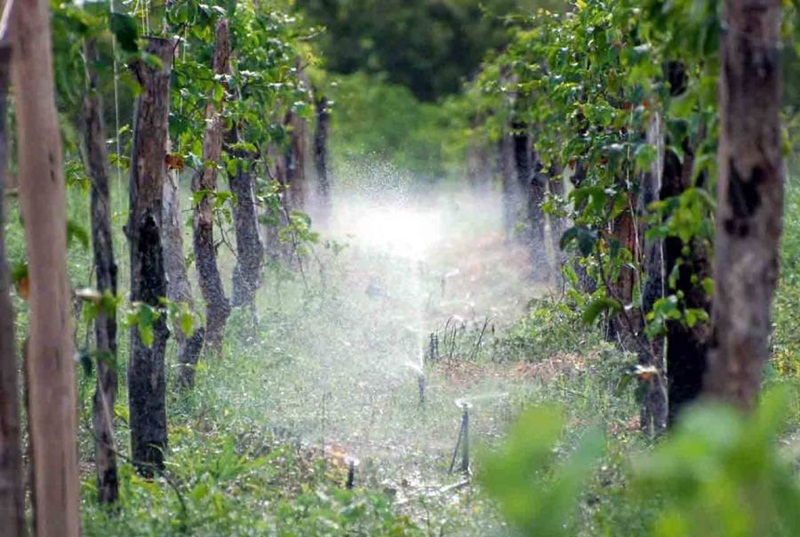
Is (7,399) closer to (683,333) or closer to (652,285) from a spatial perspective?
(683,333)

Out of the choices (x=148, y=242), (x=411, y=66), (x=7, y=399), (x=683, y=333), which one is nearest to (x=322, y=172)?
(x=148, y=242)

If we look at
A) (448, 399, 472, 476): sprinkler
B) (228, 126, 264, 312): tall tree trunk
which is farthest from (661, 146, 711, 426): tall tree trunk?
(228, 126, 264, 312): tall tree trunk

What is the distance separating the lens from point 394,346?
1126 centimetres

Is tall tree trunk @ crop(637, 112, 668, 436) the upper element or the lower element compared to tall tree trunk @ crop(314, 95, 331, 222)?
upper

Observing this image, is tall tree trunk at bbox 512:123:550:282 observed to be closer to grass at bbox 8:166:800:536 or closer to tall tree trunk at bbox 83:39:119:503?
grass at bbox 8:166:800:536

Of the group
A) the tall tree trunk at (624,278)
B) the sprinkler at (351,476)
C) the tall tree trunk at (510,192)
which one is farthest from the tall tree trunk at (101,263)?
the tall tree trunk at (510,192)

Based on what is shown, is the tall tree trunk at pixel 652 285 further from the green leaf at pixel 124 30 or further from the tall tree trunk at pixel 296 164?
the tall tree trunk at pixel 296 164

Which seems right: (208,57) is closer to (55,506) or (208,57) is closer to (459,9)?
(55,506)

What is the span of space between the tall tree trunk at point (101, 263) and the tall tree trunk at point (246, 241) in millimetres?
6357

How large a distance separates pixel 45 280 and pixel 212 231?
19.2 ft

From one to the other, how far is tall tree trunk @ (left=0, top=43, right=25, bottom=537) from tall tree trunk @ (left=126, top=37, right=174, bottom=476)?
2.02 meters

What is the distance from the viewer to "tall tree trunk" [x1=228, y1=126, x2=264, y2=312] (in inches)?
478

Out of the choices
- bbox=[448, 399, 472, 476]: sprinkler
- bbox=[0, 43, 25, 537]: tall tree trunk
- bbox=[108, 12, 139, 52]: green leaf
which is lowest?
bbox=[448, 399, 472, 476]: sprinkler

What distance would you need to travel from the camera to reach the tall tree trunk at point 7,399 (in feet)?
14.3
